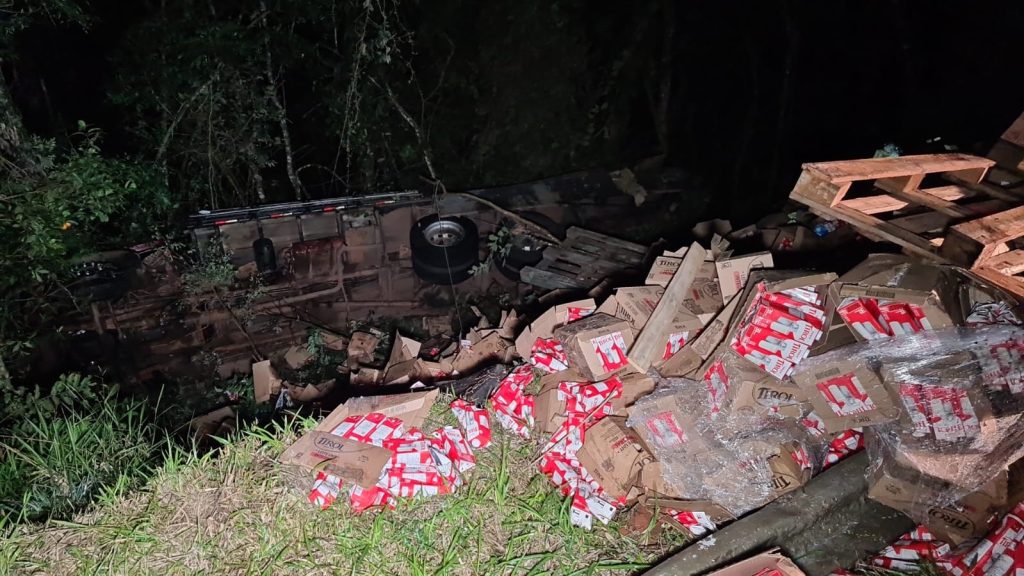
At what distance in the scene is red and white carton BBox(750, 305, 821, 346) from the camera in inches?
124

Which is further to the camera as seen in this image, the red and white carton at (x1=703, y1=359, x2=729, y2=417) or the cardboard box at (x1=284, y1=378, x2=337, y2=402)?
the cardboard box at (x1=284, y1=378, x2=337, y2=402)

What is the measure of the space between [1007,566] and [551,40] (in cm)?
598

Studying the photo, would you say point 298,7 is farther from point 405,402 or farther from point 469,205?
point 405,402

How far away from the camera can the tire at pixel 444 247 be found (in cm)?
584

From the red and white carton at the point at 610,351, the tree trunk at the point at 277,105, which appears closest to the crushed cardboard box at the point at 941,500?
the red and white carton at the point at 610,351

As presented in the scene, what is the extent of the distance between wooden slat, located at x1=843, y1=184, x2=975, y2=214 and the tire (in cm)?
371

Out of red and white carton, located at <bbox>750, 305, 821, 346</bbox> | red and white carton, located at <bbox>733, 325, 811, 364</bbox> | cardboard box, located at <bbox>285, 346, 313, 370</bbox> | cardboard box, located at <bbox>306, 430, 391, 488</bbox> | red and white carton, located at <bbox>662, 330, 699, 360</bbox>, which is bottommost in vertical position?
cardboard box, located at <bbox>285, 346, 313, 370</bbox>

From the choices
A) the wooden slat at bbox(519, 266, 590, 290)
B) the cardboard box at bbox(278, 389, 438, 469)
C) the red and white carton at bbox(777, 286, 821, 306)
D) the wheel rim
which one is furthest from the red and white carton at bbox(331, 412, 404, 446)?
the wheel rim

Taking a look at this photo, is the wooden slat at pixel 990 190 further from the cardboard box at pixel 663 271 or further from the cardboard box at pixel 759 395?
the cardboard box at pixel 663 271

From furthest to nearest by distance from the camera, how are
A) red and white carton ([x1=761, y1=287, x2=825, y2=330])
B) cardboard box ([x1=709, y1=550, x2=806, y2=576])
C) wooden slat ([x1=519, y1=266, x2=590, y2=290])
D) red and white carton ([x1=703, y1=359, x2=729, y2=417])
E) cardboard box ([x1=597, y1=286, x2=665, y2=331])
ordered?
wooden slat ([x1=519, y1=266, x2=590, y2=290]) → cardboard box ([x1=597, y1=286, x2=665, y2=331]) → red and white carton ([x1=703, y1=359, x2=729, y2=417]) → red and white carton ([x1=761, y1=287, x2=825, y2=330]) → cardboard box ([x1=709, y1=550, x2=806, y2=576])

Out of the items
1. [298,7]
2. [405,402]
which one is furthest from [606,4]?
[405,402]

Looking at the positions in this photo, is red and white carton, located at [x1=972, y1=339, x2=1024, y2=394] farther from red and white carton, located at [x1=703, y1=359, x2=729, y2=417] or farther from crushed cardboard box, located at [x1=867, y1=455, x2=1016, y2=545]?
red and white carton, located at [x1=703, y1=359, x2=729, y2=417]

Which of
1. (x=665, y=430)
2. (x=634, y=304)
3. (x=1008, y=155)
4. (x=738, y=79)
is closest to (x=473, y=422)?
(x=665, y=430)

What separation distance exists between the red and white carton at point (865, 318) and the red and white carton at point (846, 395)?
0.24 metres
